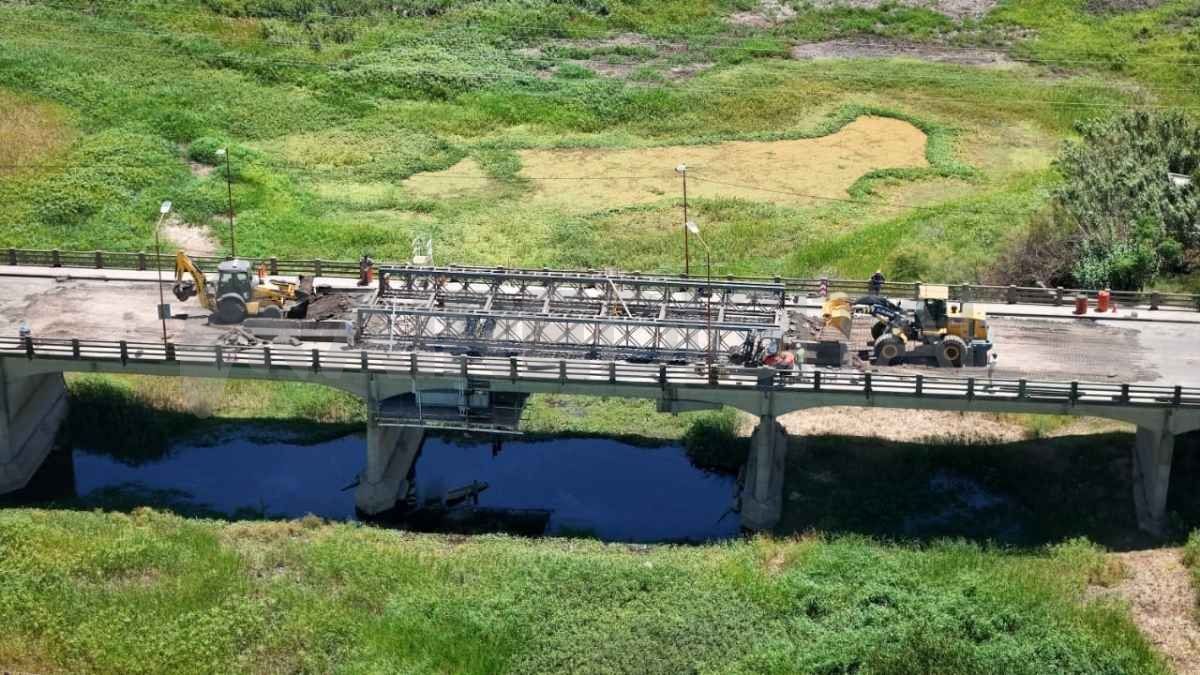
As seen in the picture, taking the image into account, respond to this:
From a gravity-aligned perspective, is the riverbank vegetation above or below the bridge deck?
above

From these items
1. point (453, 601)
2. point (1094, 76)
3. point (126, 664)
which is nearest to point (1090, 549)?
point (453, 601)

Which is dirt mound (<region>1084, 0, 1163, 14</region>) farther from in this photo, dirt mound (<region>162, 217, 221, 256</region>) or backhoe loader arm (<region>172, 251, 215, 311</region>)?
backhoe loader arm (<region>172, 251, 215, 311</region>)

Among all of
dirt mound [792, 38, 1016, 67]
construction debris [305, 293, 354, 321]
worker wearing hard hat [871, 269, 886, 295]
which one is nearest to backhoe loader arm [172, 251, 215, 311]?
construction debris [305, 293, 354, 321]

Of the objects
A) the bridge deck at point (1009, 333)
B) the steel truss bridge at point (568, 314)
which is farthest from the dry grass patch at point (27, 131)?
the steel truss bridge at point (568, 314)

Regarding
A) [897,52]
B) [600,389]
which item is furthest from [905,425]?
[897,52]

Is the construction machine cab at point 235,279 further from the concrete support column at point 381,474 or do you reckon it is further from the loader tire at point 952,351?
the loader tire at point 952,351

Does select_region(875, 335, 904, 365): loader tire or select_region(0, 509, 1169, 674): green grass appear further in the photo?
select_region(875, 335, 904, 365): loader tire
